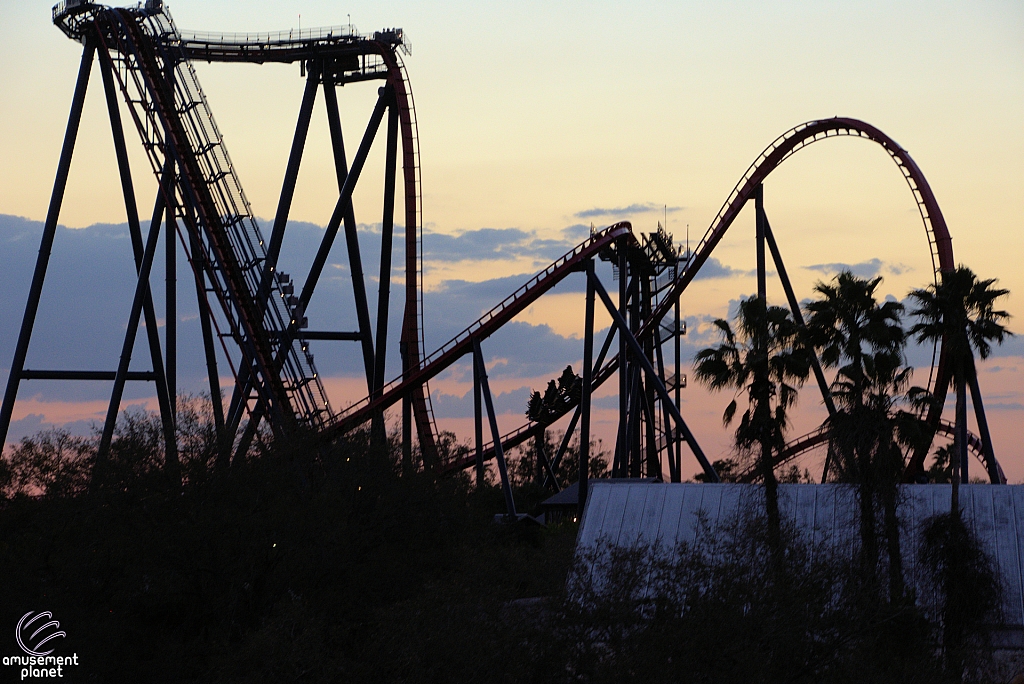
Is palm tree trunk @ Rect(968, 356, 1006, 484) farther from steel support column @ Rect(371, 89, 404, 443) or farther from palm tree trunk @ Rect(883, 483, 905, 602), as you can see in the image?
steel support column @ Rect(371, 89, 404, 443)

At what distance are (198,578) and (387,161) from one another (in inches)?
493

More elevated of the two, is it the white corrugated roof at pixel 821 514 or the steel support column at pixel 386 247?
the steel support column at pixel 386 247

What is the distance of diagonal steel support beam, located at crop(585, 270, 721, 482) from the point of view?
23.4 meters

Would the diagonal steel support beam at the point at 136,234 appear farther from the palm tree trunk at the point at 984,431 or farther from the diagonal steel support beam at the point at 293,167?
the palm tree trunk at the point at 984,431

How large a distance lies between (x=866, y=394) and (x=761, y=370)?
5.56ft

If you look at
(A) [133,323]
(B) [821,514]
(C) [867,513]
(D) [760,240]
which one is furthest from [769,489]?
(A) [133,323]

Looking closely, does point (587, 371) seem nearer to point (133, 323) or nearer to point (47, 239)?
point (133, 323)

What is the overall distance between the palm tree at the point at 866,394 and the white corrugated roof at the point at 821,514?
587mm

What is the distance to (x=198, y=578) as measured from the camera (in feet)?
54.1

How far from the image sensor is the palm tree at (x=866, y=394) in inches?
679

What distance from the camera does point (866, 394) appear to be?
18328 mm

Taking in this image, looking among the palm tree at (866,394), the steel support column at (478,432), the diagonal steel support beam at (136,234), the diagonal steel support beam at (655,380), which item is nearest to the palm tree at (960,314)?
the palm tree at (866,394)

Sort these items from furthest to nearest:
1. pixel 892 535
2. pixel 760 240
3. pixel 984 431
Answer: pixel 760 240 < pixel 984 431 < pixel 892 535

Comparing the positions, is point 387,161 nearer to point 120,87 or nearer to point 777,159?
point 120,87
